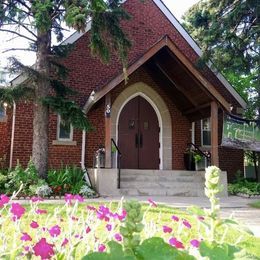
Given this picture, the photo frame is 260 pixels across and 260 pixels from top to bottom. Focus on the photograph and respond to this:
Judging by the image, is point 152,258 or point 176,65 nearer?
point 152,258

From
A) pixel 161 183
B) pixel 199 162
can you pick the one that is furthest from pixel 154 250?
pixel 199 162

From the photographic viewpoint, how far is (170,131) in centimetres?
1559

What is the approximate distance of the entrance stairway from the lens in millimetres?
12039

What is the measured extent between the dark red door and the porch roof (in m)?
1.22

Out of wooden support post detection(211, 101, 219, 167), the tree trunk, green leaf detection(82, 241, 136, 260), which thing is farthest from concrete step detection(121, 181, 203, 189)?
green leaf detection(82, 241, 136, 260)

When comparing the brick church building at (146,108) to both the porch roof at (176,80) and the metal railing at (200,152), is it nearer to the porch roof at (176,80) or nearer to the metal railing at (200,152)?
the porch roof at (176,80)

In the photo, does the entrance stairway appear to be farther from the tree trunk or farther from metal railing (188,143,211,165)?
the tree trunk

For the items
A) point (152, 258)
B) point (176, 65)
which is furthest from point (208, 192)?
point (176, 65)

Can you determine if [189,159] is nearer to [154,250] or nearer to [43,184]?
[43,184]

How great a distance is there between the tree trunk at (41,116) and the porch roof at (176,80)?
67.0 inches

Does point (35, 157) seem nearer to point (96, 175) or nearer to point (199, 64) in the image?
point (96, 175)

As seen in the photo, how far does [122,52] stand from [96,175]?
3.75 metres

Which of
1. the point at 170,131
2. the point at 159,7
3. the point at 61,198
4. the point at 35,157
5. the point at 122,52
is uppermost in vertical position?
the point at 159,7

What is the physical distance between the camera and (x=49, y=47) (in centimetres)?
1156
